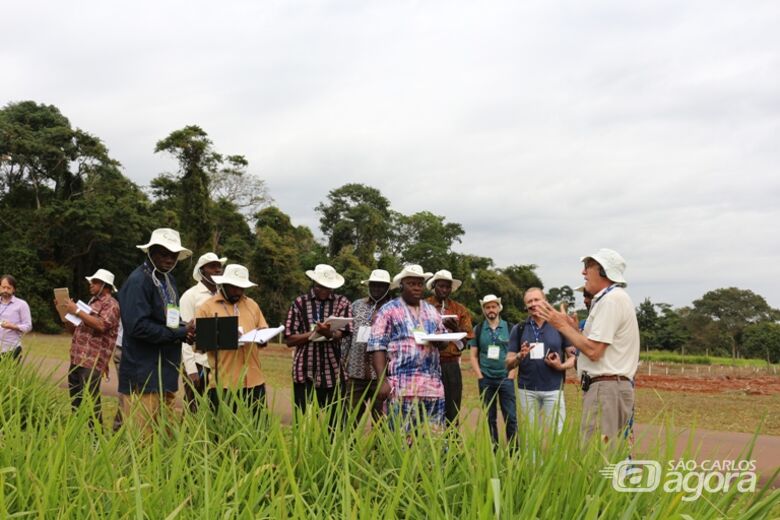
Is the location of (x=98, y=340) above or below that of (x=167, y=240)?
below

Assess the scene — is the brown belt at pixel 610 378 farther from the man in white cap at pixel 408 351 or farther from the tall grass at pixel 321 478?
the tall grass at pixel 321 478

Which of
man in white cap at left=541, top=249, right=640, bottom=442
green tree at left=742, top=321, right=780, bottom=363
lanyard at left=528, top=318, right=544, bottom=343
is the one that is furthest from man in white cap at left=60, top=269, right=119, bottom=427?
green tree at left=742, top=321, right=780, bottom=363

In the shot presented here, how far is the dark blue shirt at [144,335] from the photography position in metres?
5.08

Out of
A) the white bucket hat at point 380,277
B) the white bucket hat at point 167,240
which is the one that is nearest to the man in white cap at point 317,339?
the white bucket hat at point 380,277

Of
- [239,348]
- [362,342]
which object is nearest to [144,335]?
[239,348]

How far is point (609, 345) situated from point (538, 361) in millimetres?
2200

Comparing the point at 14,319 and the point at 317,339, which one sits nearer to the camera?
the point at 317,339

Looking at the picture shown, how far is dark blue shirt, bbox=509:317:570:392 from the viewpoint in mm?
6496

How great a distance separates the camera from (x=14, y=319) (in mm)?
8227

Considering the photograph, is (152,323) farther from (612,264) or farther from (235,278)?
(612,264)

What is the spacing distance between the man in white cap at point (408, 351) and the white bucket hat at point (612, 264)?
141 cm

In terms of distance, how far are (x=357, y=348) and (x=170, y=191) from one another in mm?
50180

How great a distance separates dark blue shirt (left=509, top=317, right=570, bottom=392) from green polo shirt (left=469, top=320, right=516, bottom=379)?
1.53ft

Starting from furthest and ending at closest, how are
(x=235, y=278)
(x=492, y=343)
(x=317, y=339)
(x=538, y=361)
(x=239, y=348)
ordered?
1. (x=492, y=343)
2. (x=538, y=361)
3. (x=317, y=339)
4. (x=235, y=278)
5. (x=239, y=348)
